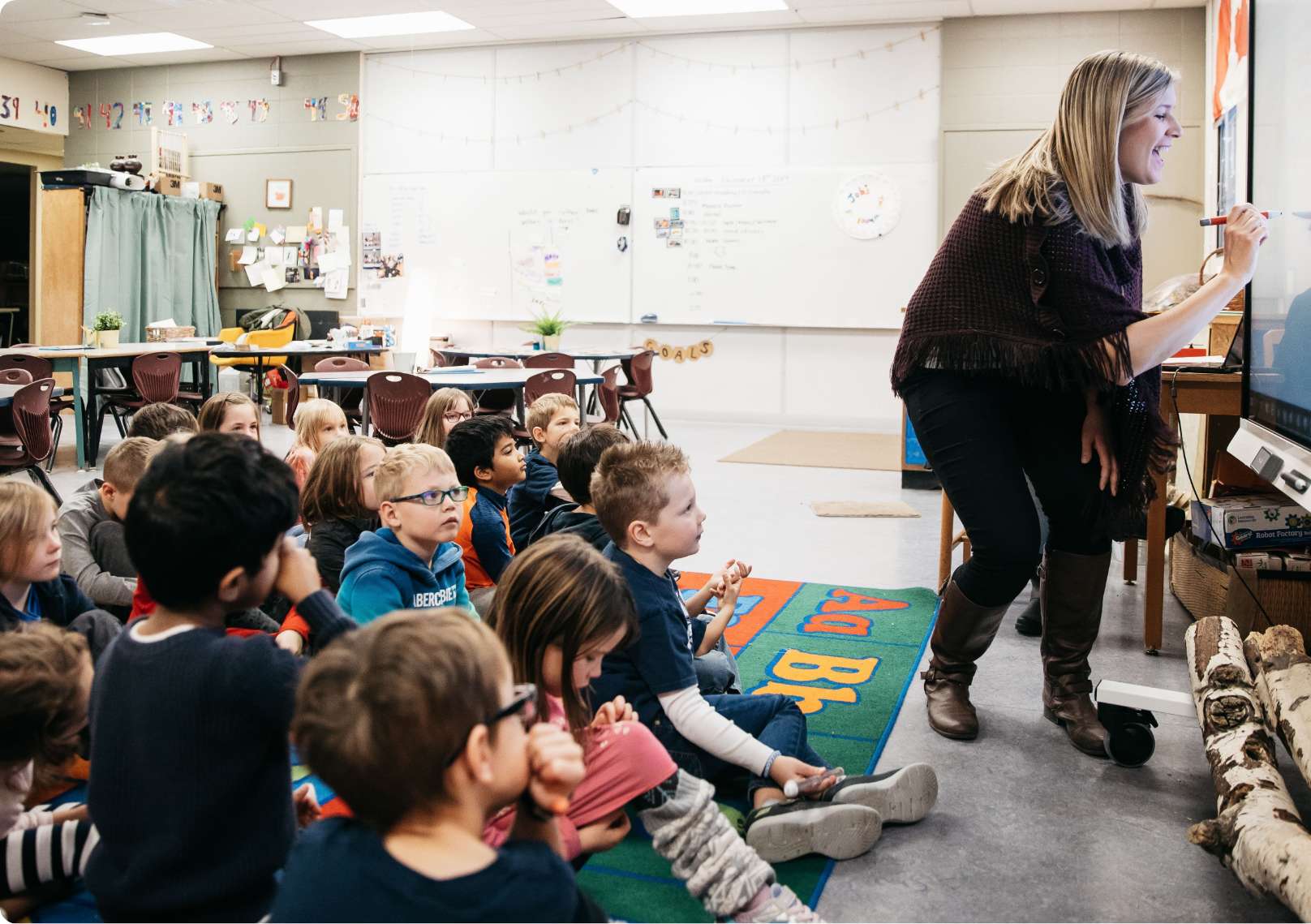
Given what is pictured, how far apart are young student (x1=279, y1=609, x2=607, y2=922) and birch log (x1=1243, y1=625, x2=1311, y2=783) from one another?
1.48 m

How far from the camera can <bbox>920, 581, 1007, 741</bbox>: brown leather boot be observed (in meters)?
2.35

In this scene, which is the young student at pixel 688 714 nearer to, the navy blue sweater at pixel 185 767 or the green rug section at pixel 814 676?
the green rug section at pixel 814 676

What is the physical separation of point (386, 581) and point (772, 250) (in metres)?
7.20

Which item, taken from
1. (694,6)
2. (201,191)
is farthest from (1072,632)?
(201,191)

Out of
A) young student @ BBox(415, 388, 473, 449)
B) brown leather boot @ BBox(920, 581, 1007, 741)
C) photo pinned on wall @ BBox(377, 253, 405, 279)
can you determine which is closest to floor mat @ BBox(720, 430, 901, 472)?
young student @ BBox(415, 388, 473, 449)

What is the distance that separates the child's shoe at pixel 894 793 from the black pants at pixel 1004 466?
51 centimetres

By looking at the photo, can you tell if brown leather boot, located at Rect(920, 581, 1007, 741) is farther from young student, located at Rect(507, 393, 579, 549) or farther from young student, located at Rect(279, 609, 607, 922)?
young student, located at Rect(279, 609, 607, 922)

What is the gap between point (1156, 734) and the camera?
7.89ft

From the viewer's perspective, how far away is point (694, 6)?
27.0 ft

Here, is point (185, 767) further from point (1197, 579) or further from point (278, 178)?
point (278, 178)

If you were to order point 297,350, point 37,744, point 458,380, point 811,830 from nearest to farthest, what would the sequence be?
point 37,744
point 811,830
point 458,380
point 297,350

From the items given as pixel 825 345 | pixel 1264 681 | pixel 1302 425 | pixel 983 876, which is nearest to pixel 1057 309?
pixel 1302 425

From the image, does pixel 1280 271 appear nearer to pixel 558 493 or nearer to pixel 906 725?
pixel 906 725

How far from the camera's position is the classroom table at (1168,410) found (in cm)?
284
